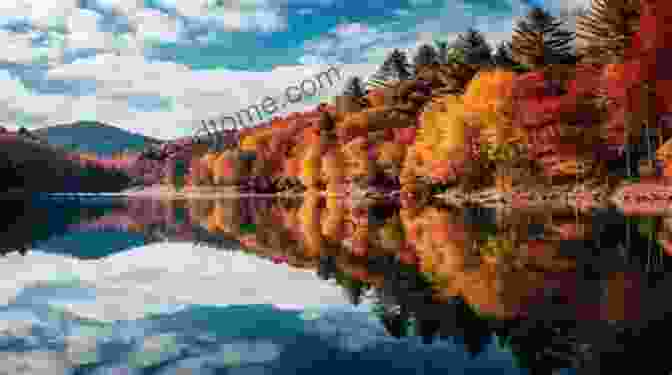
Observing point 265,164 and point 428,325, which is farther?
point 265,164

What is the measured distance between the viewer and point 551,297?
7.84 meters

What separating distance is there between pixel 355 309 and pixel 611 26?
3907 centimetres

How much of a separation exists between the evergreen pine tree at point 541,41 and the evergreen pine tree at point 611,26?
972 centimetres

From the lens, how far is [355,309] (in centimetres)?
789

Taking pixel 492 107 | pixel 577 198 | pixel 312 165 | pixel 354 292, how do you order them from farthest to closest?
pixel 312 165, pixel 492 107, pixel 577 198, pixel 354 292

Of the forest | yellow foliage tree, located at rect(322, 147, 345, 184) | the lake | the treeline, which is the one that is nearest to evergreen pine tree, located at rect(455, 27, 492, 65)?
the forest

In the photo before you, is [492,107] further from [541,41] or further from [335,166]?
[335,166]

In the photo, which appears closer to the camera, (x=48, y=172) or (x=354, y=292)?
(x=354, y=292)

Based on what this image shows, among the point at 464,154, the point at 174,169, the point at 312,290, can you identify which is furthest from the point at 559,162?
the point at 174,169

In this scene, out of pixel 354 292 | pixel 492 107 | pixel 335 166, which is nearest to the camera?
pixel 354 292

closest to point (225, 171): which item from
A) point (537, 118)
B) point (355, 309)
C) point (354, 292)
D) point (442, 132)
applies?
point (442, 132)

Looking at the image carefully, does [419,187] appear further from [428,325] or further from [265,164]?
[265,164]

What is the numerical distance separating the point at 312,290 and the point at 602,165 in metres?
33.4

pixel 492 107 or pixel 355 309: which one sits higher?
pixel 492 107
